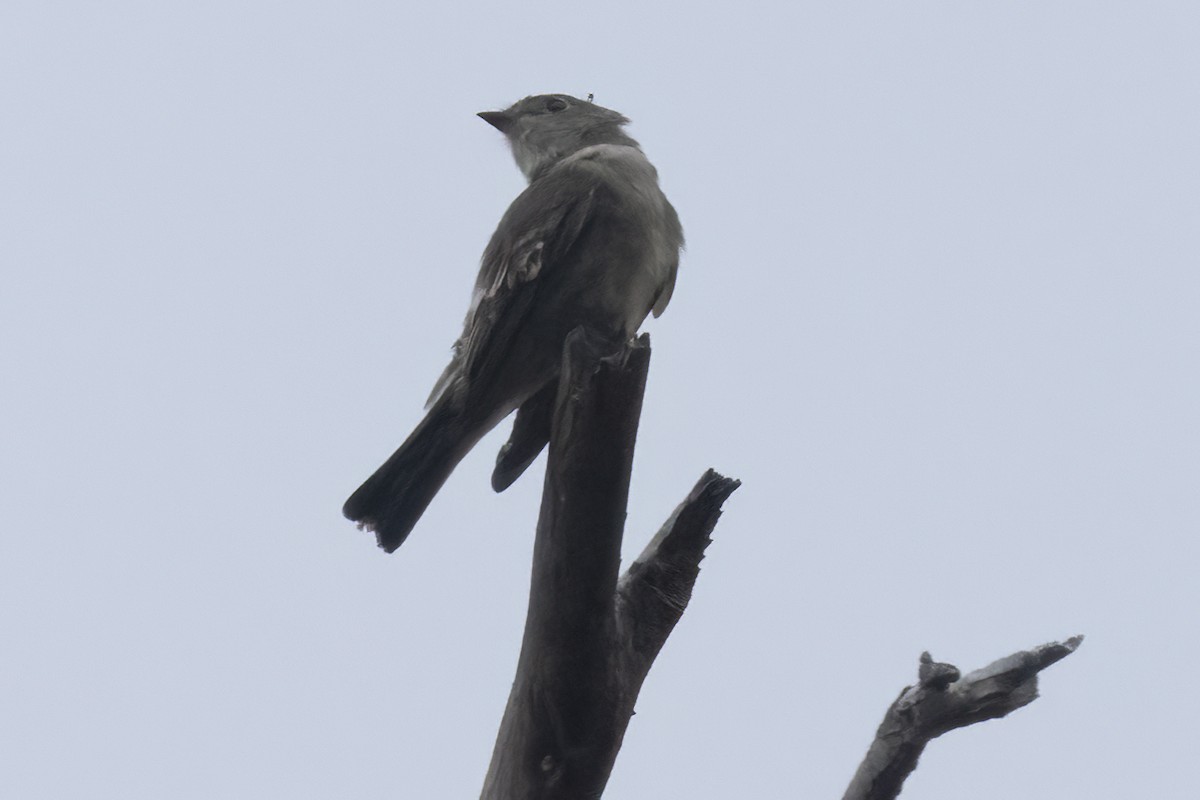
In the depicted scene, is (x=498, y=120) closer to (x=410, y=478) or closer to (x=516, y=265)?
(x=516, y=265)

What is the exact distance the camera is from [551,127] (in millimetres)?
5453

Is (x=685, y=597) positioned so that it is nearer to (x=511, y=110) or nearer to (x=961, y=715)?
(x=961, y=715)

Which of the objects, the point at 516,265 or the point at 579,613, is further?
the point at 516,265

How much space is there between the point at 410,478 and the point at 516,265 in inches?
29.7

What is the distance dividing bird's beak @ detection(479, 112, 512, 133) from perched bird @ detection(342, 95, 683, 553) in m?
1.30

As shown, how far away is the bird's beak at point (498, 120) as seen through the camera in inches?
221

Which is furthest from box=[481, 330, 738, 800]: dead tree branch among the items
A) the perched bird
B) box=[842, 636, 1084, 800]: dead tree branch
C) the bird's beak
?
the bird's beak

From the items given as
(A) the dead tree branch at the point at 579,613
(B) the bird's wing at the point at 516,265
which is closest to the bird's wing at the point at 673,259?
(B) the bird's wing at the point at 516,265

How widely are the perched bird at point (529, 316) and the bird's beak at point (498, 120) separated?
4.27 feet

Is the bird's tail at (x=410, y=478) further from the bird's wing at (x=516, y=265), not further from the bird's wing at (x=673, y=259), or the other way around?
the bird's wing at (x=673, y=259)

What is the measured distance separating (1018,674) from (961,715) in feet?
0.53

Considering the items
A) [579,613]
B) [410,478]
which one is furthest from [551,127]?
[579,613]

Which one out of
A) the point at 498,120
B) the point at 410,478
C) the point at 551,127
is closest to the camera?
the point at 410,478

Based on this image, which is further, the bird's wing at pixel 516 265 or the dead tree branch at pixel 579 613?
the bird's wing at pixel 516 265
